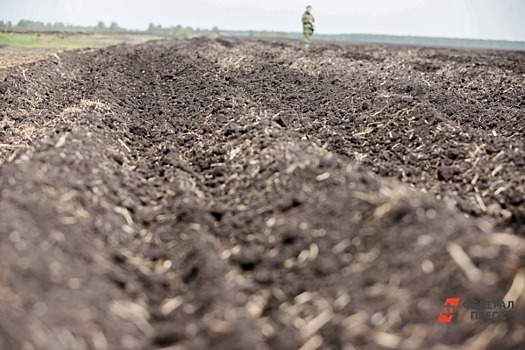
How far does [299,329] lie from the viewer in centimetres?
361

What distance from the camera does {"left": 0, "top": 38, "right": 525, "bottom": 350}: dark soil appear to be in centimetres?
346

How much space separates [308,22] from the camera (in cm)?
2508

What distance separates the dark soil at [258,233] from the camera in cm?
346

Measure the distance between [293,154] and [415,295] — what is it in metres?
2.55

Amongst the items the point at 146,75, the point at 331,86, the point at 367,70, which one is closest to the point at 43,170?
the point at 331,86

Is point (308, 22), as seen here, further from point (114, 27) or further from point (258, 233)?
point (114, 27)

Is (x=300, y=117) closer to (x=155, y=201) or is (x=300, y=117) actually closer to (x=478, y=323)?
(x=155, y=201)

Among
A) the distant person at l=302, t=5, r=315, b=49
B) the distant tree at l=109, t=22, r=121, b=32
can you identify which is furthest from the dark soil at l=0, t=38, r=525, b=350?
the distant tree at l=109, t=22, r=121, b=32

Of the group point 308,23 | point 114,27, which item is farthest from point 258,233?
point 114,27

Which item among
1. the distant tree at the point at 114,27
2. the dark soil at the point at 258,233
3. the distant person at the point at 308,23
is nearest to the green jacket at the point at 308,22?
the distant person at the point at 308,23

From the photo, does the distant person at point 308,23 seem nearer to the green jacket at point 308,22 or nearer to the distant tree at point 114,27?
the green jacket at point 308,22

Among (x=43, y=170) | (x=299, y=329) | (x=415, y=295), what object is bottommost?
(x=299, y=329)

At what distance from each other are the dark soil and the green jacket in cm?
1722

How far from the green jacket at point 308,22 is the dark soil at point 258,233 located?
1722 centimetres
